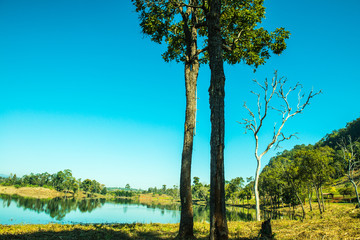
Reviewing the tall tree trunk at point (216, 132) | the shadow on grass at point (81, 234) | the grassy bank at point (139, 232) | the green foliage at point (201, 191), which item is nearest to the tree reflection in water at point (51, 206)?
the grassy bank at point (139, 232)

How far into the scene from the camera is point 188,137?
8844 millimetres

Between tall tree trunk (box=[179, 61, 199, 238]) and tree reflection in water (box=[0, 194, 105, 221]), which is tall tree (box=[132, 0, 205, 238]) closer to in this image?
tall tree trunk (box=[179, 61, 199, 238])

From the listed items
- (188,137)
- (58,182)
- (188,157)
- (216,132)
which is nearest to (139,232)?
(188,157)

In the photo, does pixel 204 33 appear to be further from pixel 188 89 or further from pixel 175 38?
pixel 188 89

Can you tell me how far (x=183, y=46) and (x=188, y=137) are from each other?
6023 mm

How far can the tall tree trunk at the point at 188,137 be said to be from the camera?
24.9ft

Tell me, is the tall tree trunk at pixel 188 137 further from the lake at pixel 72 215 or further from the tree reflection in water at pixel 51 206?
the tree reflection in water at pixel 51 206

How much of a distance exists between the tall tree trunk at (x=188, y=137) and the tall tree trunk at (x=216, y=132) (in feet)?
10.1

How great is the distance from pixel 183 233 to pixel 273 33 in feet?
35.9

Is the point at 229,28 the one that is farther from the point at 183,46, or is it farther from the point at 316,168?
the point at 316,168

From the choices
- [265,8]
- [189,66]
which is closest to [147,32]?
[189,66]

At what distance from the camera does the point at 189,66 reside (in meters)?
9.77

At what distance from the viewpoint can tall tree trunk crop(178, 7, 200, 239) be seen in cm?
759

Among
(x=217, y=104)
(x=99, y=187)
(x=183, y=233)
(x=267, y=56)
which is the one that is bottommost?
(x=99, y=187)
